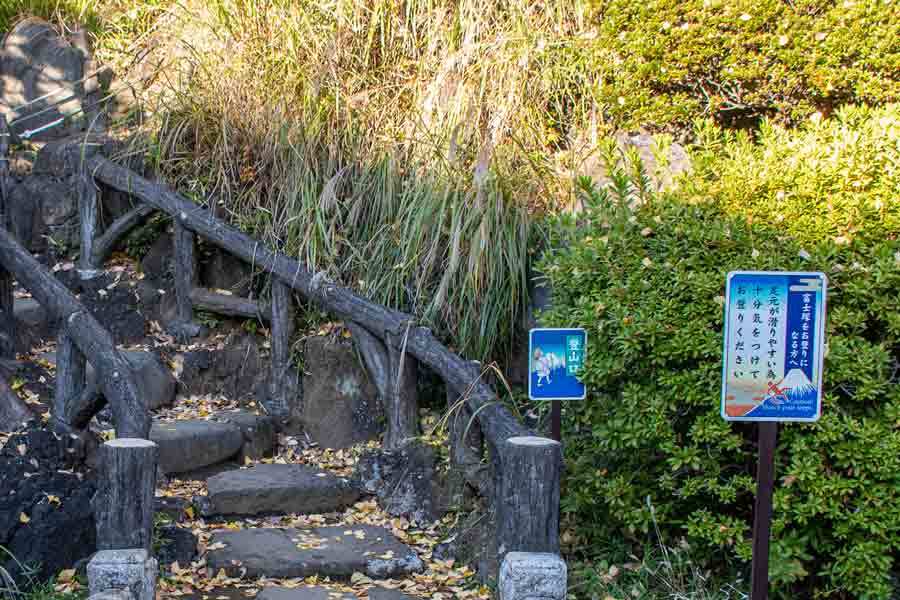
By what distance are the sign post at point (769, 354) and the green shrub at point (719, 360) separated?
2.46 feet

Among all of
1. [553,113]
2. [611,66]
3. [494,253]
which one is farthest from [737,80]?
[494,253]

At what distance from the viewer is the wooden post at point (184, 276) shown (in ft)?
22.3

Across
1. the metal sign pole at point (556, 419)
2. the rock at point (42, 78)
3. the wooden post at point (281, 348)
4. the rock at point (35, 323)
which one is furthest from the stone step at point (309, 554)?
the rock at point (42, 78)

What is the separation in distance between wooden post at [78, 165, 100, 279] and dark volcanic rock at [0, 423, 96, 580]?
2.72 meters

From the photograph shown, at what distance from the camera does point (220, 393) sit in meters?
6.61

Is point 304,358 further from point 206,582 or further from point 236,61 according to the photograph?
point 236,61

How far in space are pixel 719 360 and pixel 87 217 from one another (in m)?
5.23

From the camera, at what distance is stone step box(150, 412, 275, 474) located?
5512 millimetres

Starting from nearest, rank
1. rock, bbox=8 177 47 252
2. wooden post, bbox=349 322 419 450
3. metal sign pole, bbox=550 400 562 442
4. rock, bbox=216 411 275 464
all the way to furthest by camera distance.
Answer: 1. metal sign pole, bbox=550 400 562 442
2. wooden post, bbox=349 322 419 450
3. rock, bbox=216 411 275 464
4. rock, bbox=8 177 47 252

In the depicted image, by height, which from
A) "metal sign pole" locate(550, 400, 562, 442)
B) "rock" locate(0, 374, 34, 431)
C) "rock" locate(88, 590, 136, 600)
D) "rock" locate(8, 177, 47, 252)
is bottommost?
"rock" locate(88, 590, 136, 600)

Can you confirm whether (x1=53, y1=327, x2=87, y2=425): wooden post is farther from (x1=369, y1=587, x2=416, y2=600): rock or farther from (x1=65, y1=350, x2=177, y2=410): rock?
(x1=369, y1=587, x2=416, y2=600): rock

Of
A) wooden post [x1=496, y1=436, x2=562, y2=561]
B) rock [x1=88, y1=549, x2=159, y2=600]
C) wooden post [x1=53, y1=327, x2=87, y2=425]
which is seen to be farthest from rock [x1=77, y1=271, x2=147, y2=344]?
wooden post [x1=496, y1=436, x2=562, y2=561]

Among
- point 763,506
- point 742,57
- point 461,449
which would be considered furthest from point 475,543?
point 742,57

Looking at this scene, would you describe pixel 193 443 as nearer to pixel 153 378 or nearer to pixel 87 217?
pixel 153 378
